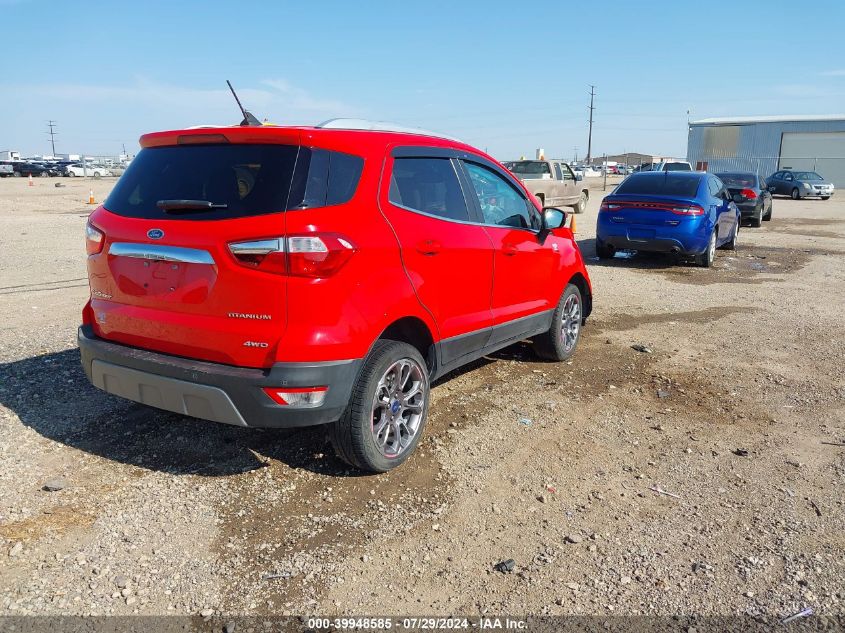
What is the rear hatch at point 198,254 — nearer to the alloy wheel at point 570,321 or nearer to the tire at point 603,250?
the alloy wheel at point 570,321

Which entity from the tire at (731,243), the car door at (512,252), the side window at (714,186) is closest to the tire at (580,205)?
the tire at (731,243)

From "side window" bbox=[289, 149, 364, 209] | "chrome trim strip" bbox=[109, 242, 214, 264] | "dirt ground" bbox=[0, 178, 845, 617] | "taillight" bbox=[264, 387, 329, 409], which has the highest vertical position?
"side window" bbox=[289, 149, 364, 209]

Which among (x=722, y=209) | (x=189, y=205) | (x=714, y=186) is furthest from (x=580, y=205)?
(x=189, y=205)

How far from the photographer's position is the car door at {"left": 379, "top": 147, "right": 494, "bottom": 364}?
154 inches

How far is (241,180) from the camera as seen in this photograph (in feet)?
11.2

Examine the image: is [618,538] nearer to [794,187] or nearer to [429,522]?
[429,522]

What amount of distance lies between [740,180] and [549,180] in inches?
220

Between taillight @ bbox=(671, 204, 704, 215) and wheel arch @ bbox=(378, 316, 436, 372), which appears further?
taillight @ bbox=(671, 204, 704, 215)

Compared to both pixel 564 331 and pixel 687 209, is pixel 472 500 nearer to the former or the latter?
pixel 564 331

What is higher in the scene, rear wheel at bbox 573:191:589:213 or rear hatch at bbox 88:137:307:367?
rear hatch at bbox 88:137:307:367

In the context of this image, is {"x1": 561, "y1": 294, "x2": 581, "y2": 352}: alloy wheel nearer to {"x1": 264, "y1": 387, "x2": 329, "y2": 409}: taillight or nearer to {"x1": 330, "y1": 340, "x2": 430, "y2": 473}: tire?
{"x1": 330, "y1": 340, "x2": 430, "y2": 473}: tire

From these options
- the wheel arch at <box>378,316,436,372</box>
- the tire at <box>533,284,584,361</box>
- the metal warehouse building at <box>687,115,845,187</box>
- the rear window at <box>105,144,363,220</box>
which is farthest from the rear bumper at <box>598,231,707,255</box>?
the metal warehouse building at <box>687,115,845,187</box>

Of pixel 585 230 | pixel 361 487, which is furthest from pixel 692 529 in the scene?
pixel 585 230

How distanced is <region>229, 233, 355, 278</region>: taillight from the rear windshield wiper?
28 centimetres
